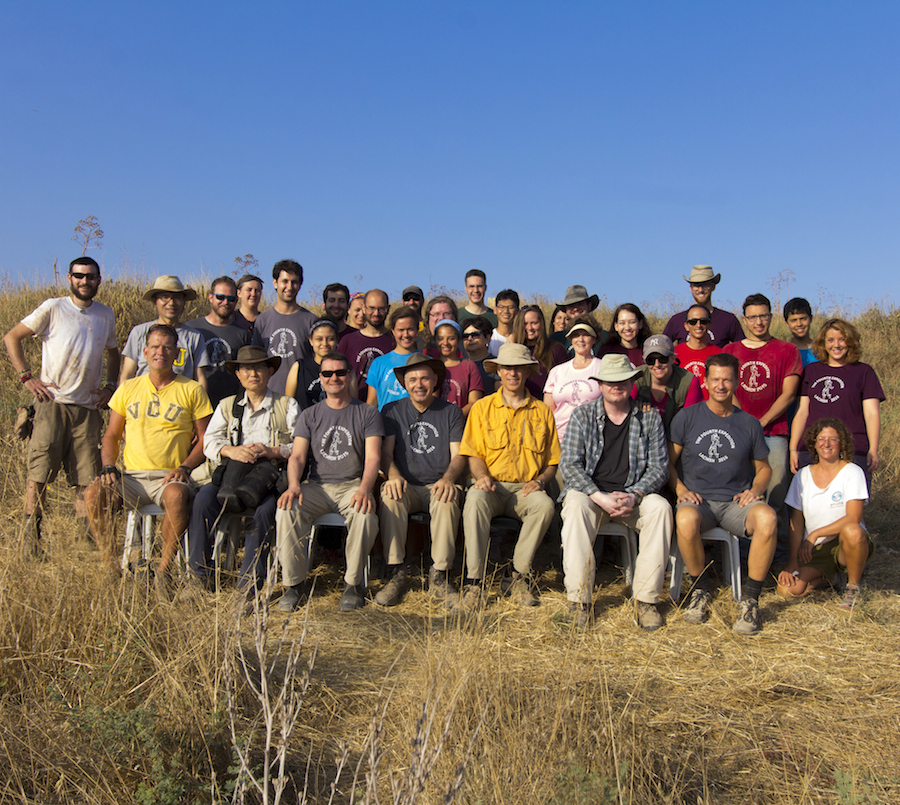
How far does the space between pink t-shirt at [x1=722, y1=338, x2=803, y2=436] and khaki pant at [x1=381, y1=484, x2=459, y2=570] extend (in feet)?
8.94

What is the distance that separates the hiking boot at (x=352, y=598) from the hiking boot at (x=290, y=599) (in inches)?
12.6

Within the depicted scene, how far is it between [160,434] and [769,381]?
5004 millimetres

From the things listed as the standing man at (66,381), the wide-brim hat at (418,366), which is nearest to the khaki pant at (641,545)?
the wide-brim hat at (418,366)

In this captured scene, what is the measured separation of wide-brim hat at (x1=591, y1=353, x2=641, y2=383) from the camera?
5.30m

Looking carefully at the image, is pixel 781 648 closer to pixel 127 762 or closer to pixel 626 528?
pixel 626 528

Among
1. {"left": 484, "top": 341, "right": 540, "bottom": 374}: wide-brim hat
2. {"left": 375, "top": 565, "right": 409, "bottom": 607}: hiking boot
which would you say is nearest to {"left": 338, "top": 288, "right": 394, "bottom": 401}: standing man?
{"left": 484, "top": 341, "right": 540, "bottom": 374}: wide-brim hat

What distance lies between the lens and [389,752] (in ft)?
10.2

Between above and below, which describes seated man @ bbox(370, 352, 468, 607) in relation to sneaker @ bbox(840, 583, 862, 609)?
above

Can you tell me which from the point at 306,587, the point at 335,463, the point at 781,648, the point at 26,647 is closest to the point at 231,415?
the point at 335,463

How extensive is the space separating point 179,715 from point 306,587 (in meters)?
2.61

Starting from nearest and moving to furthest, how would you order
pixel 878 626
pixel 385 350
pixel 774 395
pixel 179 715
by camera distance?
pixel 179 715 → pixel 878 626 → pixel 774 395 → pixel 385 350

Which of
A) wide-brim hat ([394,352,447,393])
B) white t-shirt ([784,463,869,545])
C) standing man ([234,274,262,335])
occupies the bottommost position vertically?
white t-shirt ([784,463,869,545])

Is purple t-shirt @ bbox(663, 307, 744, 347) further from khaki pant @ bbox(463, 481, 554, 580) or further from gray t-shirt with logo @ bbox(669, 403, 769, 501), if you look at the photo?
khaki pant @ bbox(463, 481, 554, 580)

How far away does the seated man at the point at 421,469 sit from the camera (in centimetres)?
536
